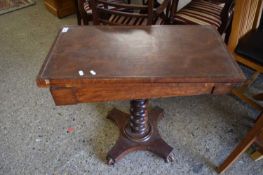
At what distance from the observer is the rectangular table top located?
30.7 inches

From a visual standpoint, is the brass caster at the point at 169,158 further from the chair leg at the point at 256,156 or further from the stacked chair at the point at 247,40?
the chair leg at the point at 256,156

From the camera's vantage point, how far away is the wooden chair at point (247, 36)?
1.22 metres

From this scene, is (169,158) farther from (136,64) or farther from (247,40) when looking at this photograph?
(247,40)

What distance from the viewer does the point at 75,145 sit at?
135cm

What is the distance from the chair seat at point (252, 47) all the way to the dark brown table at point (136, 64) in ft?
1.26

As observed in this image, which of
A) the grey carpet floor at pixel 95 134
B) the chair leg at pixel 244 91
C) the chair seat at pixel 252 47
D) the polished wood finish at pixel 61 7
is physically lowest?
the grey carpet floor at pixel 95 134

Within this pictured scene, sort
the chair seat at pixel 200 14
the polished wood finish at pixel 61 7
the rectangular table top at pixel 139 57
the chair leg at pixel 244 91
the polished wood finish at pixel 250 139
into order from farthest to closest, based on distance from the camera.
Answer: the polished wood finish at pixel 61 7 → the chair seat at pixel 200 14 → the chair leg at pixel 244 91 → the polished wood finish at pixel 250 139 → the rectangular table top at pixel 139 57

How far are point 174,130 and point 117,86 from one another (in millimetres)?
784

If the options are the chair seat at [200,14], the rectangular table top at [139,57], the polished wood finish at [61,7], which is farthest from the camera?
the polished wood finish at [61,7]

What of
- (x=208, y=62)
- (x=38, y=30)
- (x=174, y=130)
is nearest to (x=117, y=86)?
(x=208, y=62)

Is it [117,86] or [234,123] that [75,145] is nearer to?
[117,86]

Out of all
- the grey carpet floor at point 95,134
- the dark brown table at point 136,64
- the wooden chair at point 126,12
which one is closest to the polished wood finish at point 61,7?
the grey carpet floor at point 95,134

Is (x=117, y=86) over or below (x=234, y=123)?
over

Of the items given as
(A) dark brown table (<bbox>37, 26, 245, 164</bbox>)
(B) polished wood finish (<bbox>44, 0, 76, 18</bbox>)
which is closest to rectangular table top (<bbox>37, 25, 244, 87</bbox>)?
(A) dark brown table (<bbox>37, 26, 245, 164</bbox>)
